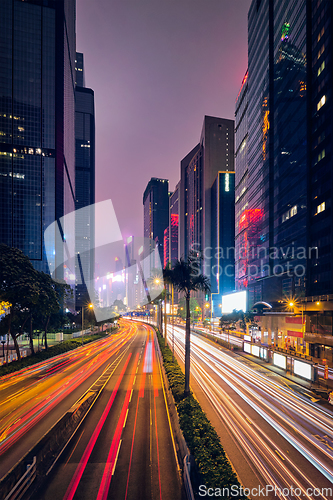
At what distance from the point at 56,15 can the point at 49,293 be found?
145813mm

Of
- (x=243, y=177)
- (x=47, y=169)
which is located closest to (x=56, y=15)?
(x=47, y=169)

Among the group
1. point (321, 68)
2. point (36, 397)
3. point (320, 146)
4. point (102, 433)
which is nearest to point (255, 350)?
point (102, 433)

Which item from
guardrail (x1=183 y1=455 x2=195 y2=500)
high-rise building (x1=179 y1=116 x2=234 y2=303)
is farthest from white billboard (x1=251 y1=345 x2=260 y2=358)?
high-rise building (x1=179 y1=116 x2=234 y2=303)

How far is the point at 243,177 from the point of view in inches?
4392

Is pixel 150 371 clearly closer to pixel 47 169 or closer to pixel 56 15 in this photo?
pixel 47 169

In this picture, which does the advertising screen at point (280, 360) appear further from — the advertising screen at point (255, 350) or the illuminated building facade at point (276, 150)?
the illuminated building facade at point (276, 150)

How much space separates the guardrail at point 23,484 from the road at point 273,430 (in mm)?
9534

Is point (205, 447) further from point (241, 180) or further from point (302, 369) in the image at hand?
point (241, 180)

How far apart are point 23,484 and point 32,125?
13528 centimetres

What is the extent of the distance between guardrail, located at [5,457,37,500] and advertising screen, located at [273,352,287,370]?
1064 inches

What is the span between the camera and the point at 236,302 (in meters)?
81.8

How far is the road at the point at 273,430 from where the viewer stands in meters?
12.4

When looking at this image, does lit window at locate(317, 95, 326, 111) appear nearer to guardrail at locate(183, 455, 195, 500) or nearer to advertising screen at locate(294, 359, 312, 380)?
advertising screen at locate(294, 359, 312, 380)

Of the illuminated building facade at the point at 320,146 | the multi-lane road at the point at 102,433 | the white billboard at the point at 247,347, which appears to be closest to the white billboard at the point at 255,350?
the white billboard at the point at 247,347
